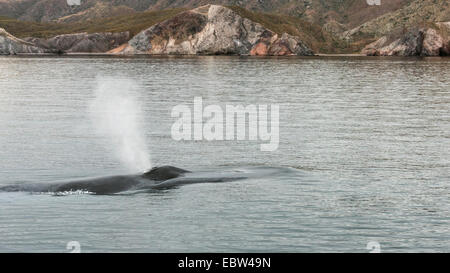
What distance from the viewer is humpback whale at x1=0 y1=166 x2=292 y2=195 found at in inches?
1276

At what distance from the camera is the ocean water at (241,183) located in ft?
83.3

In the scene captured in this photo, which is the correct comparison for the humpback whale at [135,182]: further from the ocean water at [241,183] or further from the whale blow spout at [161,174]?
the ocean water at [241,183]

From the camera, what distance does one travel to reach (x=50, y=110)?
68000 millimetres

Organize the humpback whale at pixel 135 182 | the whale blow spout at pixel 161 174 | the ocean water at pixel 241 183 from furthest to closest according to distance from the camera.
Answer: the whale blow spout at pixel 161 174
the humpback whale at pixel 135 182
the ocean water at pixel 241 183

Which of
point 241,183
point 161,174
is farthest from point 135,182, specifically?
point 241,183

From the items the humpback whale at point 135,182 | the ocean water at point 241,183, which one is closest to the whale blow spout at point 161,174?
the humpback whale at point 135,182

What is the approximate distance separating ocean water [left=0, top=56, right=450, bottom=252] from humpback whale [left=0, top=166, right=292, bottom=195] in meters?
0.74

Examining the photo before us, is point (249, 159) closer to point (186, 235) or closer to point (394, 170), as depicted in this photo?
point (394, 170)

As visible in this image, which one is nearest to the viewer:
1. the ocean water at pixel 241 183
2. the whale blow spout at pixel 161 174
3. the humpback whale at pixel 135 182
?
the ocean water at pixel 241 183

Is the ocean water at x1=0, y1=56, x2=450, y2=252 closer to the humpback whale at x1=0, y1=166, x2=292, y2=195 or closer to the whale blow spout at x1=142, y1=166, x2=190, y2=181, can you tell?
the humpback whale at x1=0, y1=166, x2=292, y2=195

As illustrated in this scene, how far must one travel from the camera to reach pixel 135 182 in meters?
33.4

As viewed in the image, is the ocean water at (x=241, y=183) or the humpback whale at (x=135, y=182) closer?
the ocean water at (x=241, y=183)

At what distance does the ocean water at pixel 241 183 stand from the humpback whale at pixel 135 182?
0.74 meters
